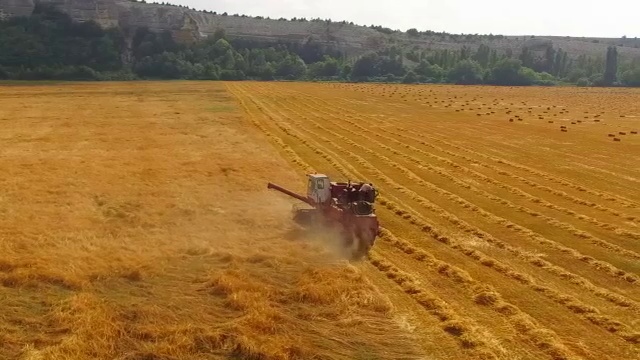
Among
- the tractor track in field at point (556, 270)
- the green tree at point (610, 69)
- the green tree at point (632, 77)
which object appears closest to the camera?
the tractor track in field at point (556, 270)

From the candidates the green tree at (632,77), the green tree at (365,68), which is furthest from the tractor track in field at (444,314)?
the green tree at (632,77)

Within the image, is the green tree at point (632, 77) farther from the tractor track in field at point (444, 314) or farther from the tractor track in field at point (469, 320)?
the tractor track in field at point (444, 314)

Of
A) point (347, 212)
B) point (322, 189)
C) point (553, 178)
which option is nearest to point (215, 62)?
point (553, 178)

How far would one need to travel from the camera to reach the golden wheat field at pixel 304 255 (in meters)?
12.6

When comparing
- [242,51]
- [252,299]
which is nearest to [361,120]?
[252,299]

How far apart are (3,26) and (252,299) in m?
164

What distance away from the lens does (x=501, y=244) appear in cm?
1970

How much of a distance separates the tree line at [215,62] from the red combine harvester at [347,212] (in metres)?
124

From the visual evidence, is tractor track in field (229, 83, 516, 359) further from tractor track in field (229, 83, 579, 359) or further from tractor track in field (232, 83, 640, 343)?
tractor track in field (232, 83, 640, 343)

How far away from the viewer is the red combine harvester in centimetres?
1803

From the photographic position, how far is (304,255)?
58.6 feet

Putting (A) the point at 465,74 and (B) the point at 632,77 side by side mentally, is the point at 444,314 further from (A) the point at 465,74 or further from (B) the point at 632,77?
(B) the point at 632,77

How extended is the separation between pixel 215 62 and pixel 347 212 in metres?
147

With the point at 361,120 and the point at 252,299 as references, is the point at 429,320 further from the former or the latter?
the point at 361,120
